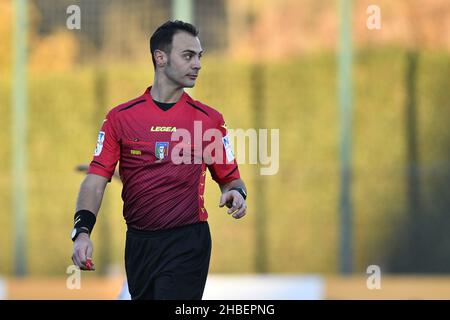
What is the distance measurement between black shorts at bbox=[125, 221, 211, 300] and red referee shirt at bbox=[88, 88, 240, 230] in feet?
0.21

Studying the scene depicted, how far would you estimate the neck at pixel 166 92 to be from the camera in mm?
6152

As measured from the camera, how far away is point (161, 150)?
19.7ft

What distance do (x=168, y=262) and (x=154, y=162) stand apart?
0.54 meters

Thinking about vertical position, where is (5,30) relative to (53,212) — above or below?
above

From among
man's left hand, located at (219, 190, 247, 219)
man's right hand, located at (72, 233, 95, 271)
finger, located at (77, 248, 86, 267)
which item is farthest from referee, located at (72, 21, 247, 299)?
finger, located at (77, 248, 86, 267)

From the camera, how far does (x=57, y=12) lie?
1536 centimetres

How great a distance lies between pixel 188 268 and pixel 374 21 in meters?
9.45

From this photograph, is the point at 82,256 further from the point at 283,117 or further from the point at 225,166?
the point at 283,117

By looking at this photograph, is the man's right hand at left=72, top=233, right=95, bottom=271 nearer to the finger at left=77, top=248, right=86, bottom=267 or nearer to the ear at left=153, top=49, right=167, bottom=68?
the finger at left=77, top=248, right=86, bottom=267

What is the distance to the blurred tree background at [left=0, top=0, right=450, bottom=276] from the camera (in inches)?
587

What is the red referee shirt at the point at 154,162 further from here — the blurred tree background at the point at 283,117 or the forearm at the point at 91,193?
the blurred tree background at the point at 283,117

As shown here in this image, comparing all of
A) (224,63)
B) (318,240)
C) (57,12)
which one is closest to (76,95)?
(57,12)

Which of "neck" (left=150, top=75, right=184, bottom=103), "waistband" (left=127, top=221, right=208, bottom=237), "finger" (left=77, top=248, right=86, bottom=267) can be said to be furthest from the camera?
"neck" (left=150, top=75, right=184, bottom=103)
